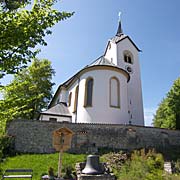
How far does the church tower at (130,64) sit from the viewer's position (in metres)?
25.3

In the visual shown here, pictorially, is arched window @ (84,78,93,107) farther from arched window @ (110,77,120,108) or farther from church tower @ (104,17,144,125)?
church tower @ (104,17,144,125)

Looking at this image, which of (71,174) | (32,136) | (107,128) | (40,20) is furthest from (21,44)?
(107,128)

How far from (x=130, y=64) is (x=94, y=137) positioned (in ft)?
45.4

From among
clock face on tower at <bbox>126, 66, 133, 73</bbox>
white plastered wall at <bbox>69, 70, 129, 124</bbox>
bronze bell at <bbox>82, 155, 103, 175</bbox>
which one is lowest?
bronze bell at <bbox>82, 155, 103, 175</bbox>

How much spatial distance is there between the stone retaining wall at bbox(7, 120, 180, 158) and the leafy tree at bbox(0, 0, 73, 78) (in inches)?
469

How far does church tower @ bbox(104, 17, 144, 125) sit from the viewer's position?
25.3 metres

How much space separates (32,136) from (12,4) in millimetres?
12366

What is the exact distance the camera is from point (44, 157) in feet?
44.5

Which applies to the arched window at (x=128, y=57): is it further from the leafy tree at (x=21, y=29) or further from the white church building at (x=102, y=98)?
the leafy tree at (x=21, y=29)

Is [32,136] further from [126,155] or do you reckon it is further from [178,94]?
[178,94]

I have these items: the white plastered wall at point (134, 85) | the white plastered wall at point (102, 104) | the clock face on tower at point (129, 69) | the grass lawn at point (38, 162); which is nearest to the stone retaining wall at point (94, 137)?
the grass lawn at point (38, 162)

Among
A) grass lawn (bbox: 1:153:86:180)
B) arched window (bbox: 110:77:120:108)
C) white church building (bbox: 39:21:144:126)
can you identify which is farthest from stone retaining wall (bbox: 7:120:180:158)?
arched window (bbox: 110:77:120:108)

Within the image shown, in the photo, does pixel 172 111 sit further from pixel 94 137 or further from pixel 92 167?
pixel 92 167

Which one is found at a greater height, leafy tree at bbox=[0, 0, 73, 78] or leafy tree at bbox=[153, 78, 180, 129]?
leafy tree at bbox=[153, 78, 180, 129]
